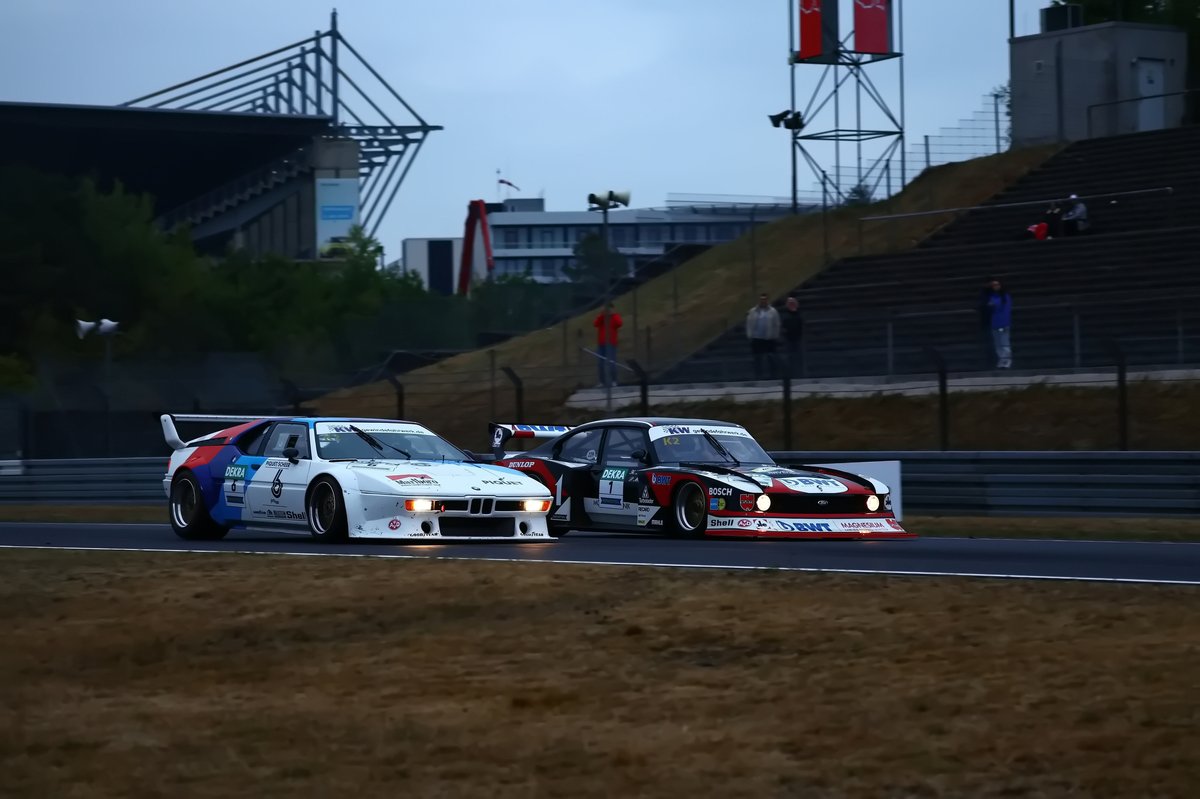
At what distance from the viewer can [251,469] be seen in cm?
1622

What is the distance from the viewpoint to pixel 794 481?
16.1 metres

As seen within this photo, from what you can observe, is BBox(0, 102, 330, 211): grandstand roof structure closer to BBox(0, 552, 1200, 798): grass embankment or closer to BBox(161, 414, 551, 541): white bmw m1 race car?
BBox(161, 414, 551, 541): white bmw m1 race car

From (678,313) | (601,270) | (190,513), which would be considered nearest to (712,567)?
Answer: (190,513)

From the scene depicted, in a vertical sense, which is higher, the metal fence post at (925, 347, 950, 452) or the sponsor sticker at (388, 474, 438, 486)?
the metal fence post at (925, 347, 950, 452)

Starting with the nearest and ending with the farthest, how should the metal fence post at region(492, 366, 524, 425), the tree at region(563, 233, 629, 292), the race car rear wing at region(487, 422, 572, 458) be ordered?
the race car rear wing at region(487, 422, 572, 458)
the metal fence post at region(492, 366, 524, 425)
the tree at region(563, 233, 629, 292)

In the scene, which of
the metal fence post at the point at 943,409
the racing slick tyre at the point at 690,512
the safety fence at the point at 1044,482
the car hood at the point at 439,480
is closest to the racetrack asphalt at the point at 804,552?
the racing slick tyre at the point at 690,512

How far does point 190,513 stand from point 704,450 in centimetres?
476

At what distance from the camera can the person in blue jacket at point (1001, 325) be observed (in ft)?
82.1

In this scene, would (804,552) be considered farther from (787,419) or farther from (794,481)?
(787,419)

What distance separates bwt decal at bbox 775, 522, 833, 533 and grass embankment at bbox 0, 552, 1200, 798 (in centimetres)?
425

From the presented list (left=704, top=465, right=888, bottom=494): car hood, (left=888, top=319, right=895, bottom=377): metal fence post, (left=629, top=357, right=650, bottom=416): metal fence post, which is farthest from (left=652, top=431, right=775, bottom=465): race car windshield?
(left=888, top=319, right=895, bottom=377): metal fence post

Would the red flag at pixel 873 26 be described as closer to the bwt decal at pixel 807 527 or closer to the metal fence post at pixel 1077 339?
the metal fence post at pixel 1077 339

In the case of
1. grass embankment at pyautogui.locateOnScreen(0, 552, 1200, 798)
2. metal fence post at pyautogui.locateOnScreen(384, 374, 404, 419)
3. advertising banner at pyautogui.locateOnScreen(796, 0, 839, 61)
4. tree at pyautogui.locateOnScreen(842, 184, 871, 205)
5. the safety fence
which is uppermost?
advertising banner at pyautogui.locateOnScreen(796, 0, 839, 61)

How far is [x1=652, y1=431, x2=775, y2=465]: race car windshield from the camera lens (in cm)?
1706
